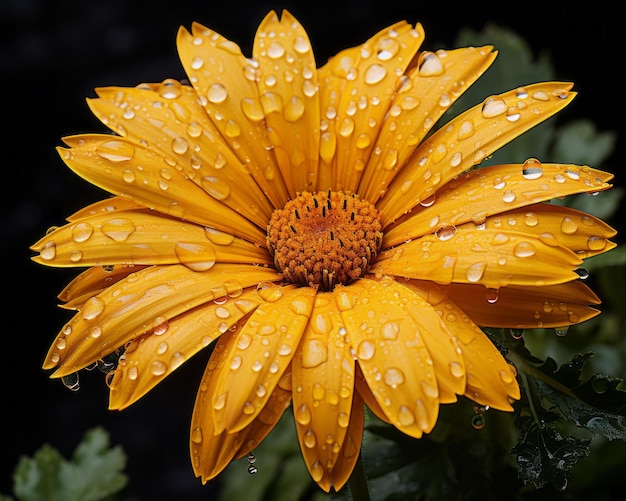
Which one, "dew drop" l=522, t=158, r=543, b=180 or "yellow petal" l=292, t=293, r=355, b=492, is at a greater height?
"dew drop" l=522, t=158, r=543, b=180

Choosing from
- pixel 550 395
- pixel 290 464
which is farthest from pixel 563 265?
pixel 290 464

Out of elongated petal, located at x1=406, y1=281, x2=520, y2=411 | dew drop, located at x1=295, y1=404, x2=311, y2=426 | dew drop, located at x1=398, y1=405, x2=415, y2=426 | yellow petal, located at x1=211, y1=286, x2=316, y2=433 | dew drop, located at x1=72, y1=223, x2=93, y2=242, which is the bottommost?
elongated petal, located at x1=406, y1=281, x2=520, y2=411

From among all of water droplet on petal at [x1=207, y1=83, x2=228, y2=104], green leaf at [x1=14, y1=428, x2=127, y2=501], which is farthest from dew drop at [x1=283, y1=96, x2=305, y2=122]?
green leaf at [x1=14, y1=428, x2=127, y2=501]

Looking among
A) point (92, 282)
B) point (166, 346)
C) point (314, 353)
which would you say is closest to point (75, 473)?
point (92, 282)

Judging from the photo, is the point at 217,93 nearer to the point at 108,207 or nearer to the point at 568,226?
the point at 108,207

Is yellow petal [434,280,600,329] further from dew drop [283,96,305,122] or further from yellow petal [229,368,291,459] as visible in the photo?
dew drop [283,96,305,122]

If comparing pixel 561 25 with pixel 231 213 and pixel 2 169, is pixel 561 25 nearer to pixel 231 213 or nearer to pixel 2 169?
pixel 231 213

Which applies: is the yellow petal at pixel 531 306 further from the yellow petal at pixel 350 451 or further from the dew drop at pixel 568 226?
the yellow petal at pixel 350 451
